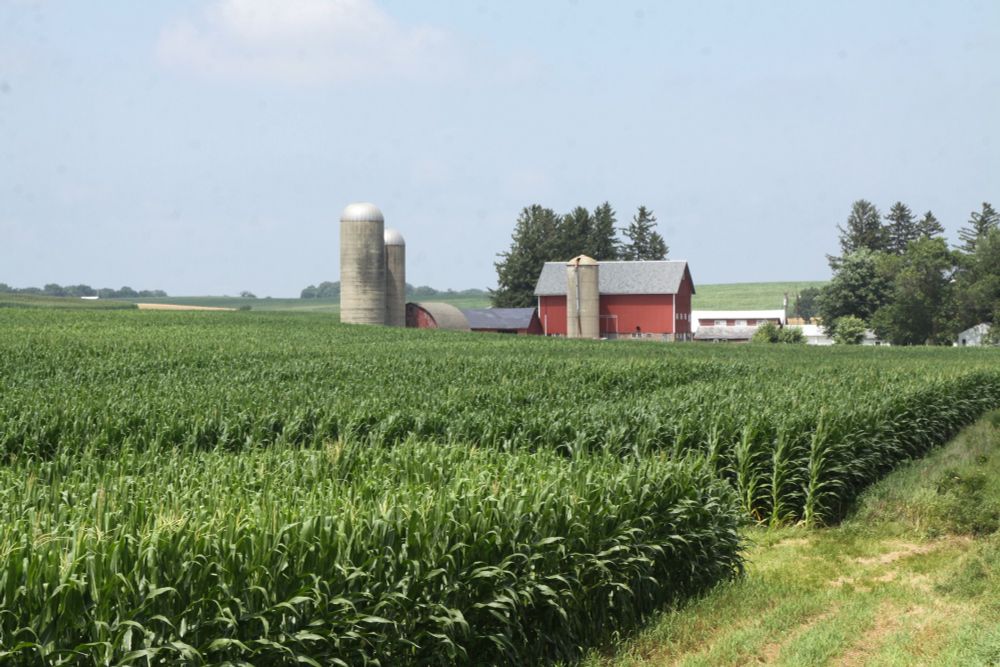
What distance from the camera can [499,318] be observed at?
79.9 metres

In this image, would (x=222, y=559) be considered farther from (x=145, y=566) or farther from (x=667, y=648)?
(x=667, y=648)

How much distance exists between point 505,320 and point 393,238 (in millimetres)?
16703

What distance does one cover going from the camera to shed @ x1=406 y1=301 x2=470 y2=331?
227 ft

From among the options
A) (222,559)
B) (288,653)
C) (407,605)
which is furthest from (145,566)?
(407,605)

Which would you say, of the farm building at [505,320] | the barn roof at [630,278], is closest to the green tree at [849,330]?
the barn roof at [630,278]

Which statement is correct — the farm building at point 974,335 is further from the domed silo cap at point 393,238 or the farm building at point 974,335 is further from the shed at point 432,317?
the domed silo cap at point 393,238

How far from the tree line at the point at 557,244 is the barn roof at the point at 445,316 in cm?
3094

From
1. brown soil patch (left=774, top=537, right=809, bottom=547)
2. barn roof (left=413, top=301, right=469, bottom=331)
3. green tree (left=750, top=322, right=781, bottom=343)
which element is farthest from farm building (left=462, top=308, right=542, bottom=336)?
brown soil patch (left=774, top=537, right=809, bottom=547)

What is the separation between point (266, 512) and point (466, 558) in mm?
1481

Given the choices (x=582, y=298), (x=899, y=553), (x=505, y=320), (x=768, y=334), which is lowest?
(x=899, y=553)

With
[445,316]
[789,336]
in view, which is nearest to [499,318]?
[445,316]

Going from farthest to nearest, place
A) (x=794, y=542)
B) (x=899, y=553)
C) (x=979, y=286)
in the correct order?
(x=979, y=286), (x=794, y=542), (x=899, y=553)

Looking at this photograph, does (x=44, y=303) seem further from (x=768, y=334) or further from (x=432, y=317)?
(x=768, y=334)

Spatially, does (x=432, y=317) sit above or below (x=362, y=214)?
below
